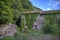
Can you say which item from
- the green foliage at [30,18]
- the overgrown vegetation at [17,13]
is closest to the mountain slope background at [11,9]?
the overgrown vegetation at [17,13]

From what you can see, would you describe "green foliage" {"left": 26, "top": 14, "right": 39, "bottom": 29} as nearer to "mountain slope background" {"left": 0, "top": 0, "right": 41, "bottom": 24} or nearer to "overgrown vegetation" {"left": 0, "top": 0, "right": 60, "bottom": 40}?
"overgrown vegetation" {"left": 0, "top": 0, "right": 60, "bottom": 40}

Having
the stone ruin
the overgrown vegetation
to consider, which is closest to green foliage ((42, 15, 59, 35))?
the overgrown vegetation

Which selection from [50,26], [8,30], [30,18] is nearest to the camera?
[50,26]

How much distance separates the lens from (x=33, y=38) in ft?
15.2

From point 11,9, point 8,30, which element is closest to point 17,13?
point 11,9

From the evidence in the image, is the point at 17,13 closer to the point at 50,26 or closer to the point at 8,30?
the point at 8,30

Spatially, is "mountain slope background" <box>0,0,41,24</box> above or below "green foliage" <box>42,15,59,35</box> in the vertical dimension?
above

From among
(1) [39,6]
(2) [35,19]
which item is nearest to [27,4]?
(1) [39,6]

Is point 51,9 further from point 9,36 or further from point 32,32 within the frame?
point 9,36

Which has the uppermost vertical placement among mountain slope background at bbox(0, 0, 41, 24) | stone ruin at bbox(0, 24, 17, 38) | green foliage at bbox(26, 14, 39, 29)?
mountain slope background at bbox(0, 0, 41, 24)

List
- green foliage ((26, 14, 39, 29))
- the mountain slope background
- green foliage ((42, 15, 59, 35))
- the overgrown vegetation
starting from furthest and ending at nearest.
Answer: green foliage ((26, 14, 39, 29)) → the mountain slope background → the overgrown vegetation → green foliage ((42, 15, 59, 35))

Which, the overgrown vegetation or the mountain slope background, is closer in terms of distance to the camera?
the overgrown vegetation

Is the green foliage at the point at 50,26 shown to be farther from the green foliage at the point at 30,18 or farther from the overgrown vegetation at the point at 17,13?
the green foliage at the point at 30,18

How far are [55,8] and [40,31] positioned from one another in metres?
0.78
